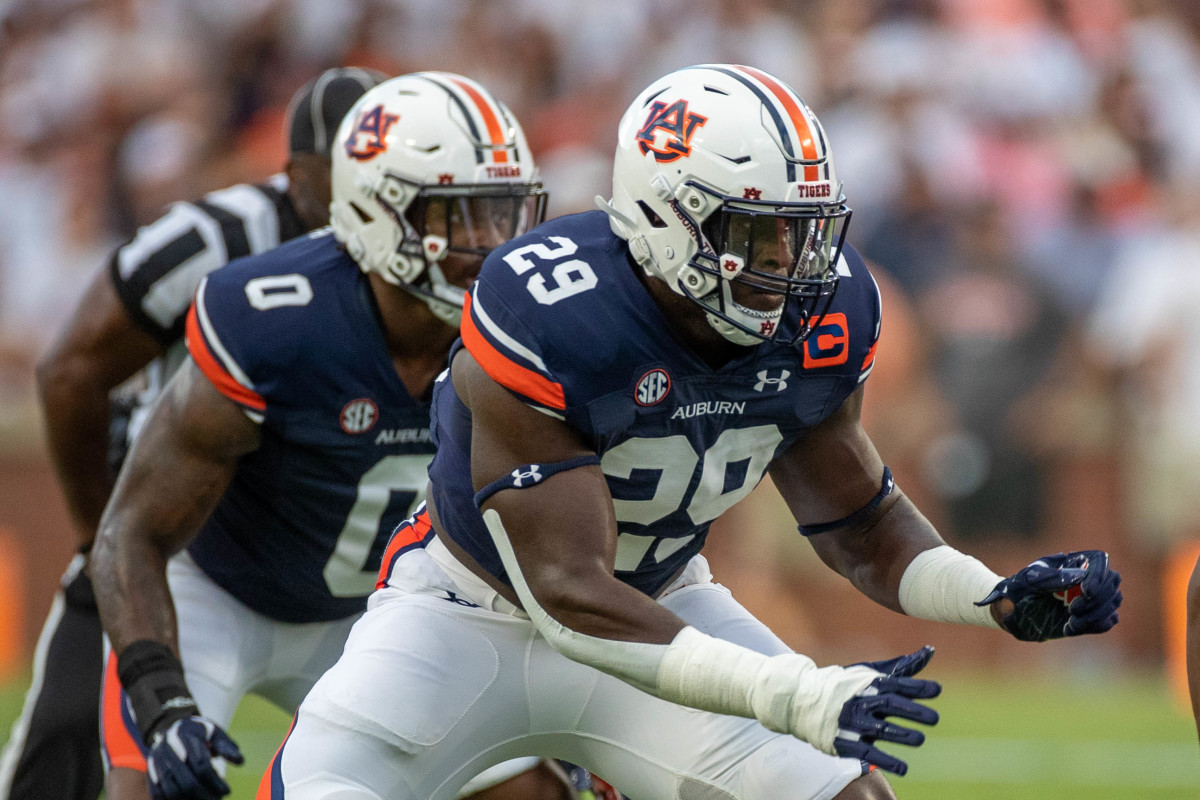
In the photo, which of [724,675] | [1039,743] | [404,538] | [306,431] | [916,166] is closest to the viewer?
[724,675]

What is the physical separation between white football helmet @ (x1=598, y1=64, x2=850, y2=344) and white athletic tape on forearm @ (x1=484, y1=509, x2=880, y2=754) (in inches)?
21.5

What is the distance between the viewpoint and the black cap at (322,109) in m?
4.48

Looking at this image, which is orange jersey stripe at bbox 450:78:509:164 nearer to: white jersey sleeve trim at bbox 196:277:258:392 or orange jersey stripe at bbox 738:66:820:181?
white jersey sleeve trim at bbox 196:277:258:392

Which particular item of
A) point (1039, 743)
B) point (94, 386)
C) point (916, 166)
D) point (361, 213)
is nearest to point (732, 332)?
point (361, 213)

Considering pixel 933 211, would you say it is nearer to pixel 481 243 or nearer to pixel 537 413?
pixel 481 243

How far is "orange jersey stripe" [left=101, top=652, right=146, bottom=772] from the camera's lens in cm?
344

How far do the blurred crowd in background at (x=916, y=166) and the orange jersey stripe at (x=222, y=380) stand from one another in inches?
190

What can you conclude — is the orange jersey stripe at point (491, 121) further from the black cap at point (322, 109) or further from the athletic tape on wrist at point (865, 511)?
the athletic tape on wrist at point (865, 511)

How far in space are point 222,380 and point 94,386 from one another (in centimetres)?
86

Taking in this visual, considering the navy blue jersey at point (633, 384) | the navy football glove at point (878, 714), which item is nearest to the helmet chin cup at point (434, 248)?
the navy blue jersey at point (633, 384)

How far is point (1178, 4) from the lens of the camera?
30.8 feet

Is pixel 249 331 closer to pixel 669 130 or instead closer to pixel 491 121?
pixel 491 121

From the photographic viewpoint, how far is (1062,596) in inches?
110

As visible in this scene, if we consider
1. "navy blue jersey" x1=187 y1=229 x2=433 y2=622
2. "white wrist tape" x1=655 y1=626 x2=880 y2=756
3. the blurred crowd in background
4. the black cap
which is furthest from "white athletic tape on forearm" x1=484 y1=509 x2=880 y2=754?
the blurred crowd in background
